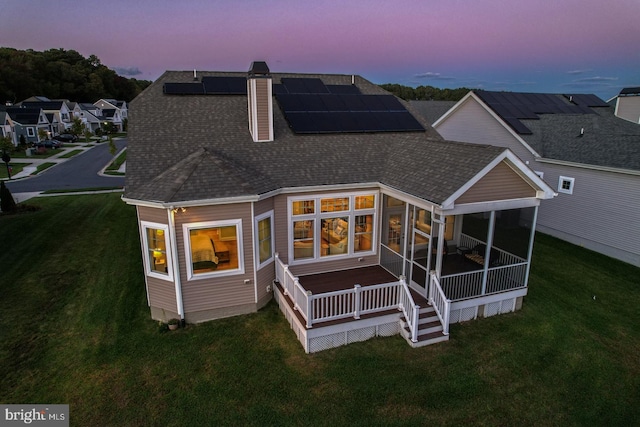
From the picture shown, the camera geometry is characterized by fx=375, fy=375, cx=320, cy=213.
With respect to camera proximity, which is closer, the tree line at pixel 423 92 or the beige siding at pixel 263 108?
the beige siding at pixel 263 108

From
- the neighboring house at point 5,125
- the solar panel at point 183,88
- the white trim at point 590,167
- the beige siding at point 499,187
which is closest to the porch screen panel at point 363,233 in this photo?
the beige siding at point 499,187

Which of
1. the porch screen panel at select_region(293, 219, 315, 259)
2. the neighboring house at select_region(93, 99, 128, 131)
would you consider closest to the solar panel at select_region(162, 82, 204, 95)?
the porch screen panel at select_region(293, 219, 315, 259)

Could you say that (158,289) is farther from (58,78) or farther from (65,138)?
(58,78)

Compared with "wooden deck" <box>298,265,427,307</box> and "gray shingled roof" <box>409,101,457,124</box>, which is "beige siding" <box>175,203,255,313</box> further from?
"gray shingled roof" <box>409,101,457,124</box>

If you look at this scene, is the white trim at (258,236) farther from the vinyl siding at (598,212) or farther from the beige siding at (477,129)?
the beige siding at (477,129)

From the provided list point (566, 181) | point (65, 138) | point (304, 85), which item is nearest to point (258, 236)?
point (304, 85)
